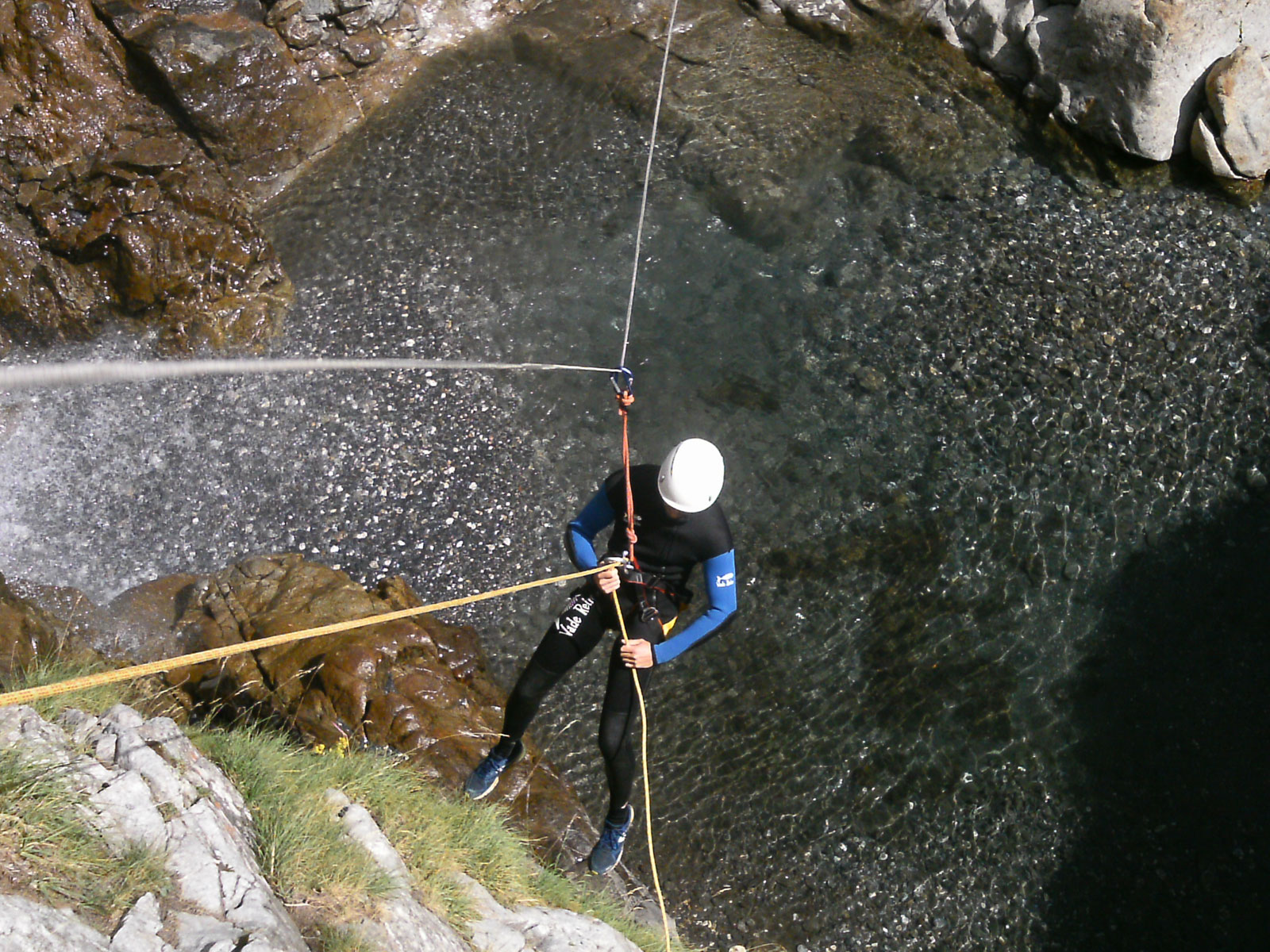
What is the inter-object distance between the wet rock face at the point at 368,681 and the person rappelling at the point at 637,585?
0.53 m

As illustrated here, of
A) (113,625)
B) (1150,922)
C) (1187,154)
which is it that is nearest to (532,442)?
(113,625)

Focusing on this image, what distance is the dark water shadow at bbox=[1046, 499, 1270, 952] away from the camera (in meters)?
5.72

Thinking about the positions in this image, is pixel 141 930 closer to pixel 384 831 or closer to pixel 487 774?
pixel 384 831

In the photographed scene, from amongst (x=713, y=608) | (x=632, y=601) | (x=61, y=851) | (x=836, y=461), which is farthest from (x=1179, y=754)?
(x=61, y=851)

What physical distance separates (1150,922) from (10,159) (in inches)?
408

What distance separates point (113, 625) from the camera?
21.8 feet

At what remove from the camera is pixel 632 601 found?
517 cm

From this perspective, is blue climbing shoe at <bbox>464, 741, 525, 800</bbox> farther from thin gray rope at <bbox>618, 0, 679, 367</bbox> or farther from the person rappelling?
thin gray rope at <bbox>618, 0, 679, 367</bbox>

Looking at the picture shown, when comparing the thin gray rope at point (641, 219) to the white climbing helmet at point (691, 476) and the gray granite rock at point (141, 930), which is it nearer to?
the white climbing helmet at point (691, 476)

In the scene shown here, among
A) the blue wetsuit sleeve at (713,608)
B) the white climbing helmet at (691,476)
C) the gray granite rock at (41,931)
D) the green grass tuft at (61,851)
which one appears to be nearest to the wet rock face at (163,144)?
the white climbing helmet at (691,476)

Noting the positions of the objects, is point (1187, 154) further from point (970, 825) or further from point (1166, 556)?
point (970, 825)

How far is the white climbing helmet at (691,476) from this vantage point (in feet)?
15.8

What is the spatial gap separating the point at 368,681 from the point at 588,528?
175cm

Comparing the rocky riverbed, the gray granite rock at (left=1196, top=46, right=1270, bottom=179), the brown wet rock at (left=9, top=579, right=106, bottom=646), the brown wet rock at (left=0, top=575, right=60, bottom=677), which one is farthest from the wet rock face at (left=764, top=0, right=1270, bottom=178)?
the brown wet rock at (left=0, top=575, right=60, bottom=677)
